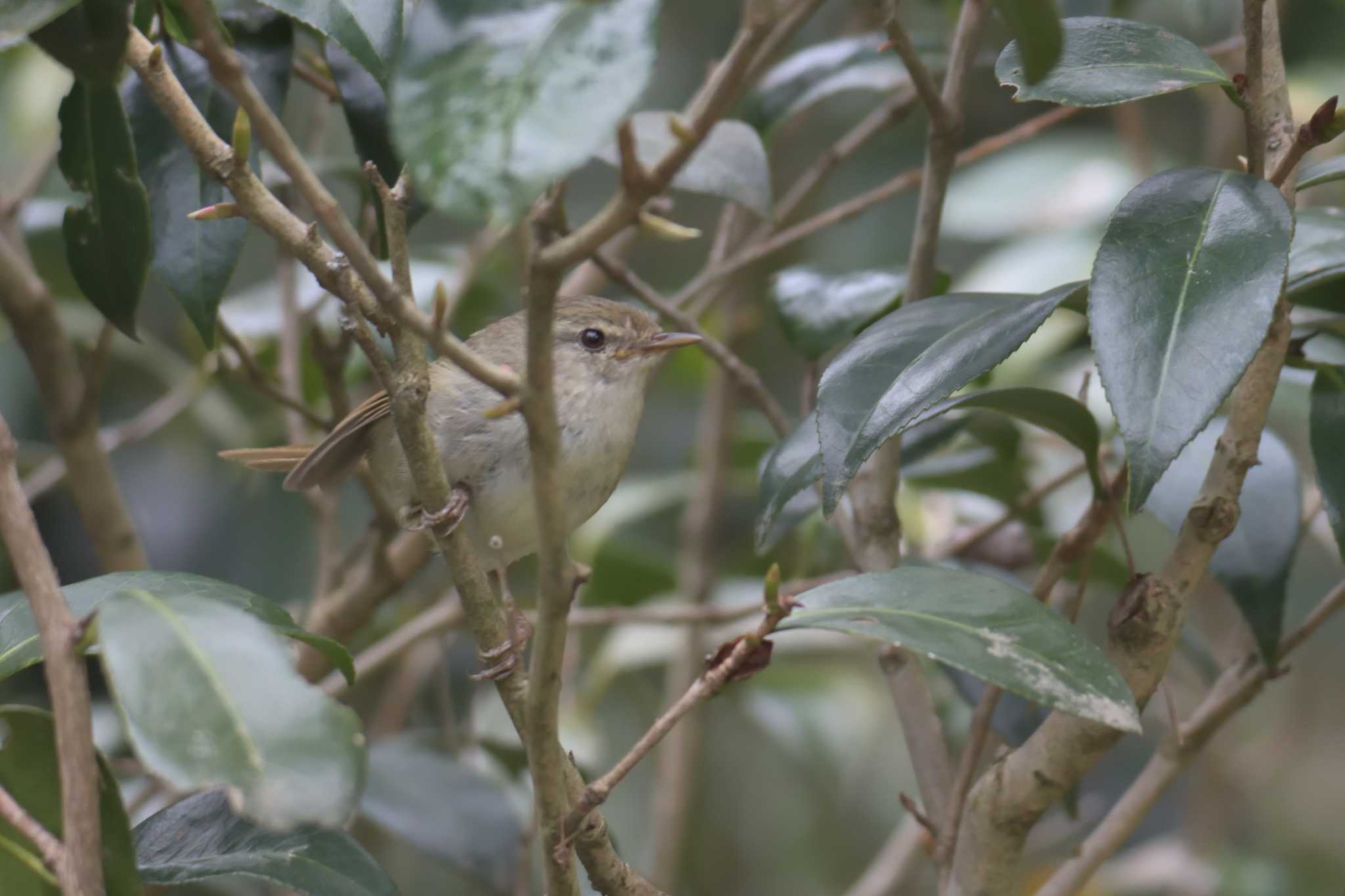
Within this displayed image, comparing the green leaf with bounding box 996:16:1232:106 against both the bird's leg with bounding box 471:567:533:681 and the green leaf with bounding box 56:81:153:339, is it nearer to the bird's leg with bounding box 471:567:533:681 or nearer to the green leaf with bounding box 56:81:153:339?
the bird's leg with bounding box 471:567:533:681

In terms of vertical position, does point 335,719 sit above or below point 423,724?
above

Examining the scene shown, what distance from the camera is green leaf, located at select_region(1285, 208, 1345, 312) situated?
1.62m

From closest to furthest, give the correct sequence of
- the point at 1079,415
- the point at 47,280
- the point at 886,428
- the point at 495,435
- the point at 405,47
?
1. the point at 405,47
2. the point at 886,428
3. the point at 1079,415
4. the point at 495,435
5. the point at 47,280

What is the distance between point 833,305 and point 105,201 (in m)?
1.06

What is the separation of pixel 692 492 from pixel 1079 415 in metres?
2.22

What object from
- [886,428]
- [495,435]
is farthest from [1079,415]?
[495,435]

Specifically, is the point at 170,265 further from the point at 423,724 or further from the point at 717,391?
the point at 423,724

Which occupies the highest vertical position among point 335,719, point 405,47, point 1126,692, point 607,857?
point 405,47

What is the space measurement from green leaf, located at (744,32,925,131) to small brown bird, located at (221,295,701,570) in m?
0.45

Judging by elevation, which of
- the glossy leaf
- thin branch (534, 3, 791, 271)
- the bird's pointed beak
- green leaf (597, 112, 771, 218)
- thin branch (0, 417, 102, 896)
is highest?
thin branch (534, 3, 791, 271)

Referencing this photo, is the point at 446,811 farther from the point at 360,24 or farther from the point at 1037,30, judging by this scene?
the point at 1037,30

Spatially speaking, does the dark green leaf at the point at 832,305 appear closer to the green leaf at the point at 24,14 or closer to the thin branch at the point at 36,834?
the green leaf at the point at 24,14

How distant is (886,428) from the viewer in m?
1.39

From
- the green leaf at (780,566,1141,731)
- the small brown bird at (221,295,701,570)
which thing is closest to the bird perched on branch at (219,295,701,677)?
the small brown bird at (221,295,701,570)
